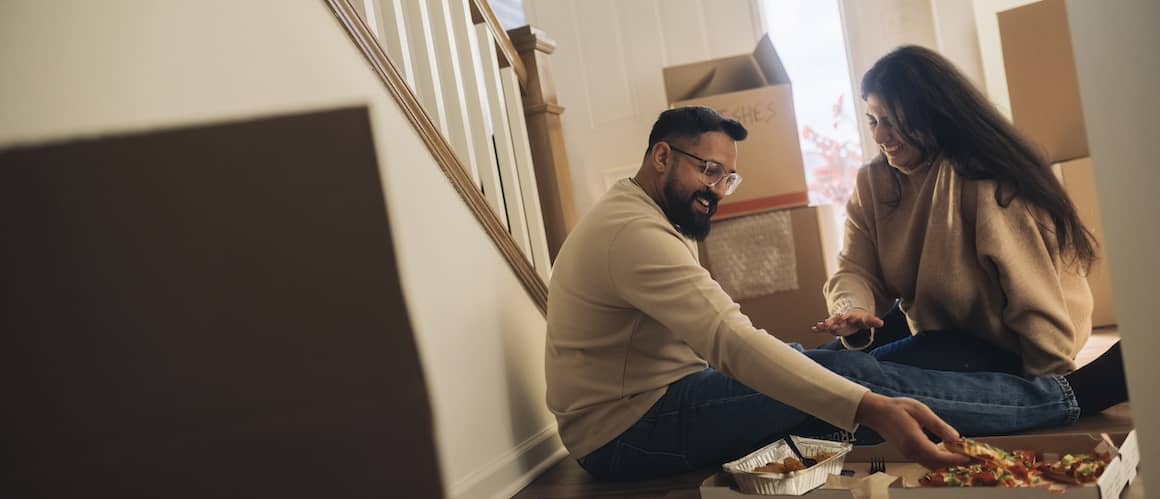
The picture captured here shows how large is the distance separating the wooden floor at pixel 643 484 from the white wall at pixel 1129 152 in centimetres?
132

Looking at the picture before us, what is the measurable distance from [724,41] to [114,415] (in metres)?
3.45

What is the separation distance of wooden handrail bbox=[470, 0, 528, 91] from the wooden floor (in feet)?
3.54

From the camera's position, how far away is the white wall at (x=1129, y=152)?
10.5 inches

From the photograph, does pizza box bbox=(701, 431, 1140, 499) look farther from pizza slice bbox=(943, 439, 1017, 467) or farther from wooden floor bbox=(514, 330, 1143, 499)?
wooden floor bbox=(514, 330, 1143, 499)

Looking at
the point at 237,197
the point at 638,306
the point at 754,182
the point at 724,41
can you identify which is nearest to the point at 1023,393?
the point at 638,306

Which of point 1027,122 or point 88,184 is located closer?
point 88,184

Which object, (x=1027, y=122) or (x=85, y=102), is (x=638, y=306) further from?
(x=1027, y=122)

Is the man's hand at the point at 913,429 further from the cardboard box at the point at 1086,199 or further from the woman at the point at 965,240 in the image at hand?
the cardboard box at the point at 1086,199

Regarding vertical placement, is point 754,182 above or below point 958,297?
above

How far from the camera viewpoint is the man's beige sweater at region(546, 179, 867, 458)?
1498 millimetres

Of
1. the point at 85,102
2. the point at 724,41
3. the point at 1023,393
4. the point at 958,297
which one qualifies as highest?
the point at 724,41

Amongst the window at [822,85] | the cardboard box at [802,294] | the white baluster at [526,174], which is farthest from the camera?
the window at [822,85]

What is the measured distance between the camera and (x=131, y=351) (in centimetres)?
23

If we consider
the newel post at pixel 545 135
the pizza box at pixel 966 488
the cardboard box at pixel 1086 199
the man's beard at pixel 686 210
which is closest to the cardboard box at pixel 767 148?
the newel post at pixel 545 135
